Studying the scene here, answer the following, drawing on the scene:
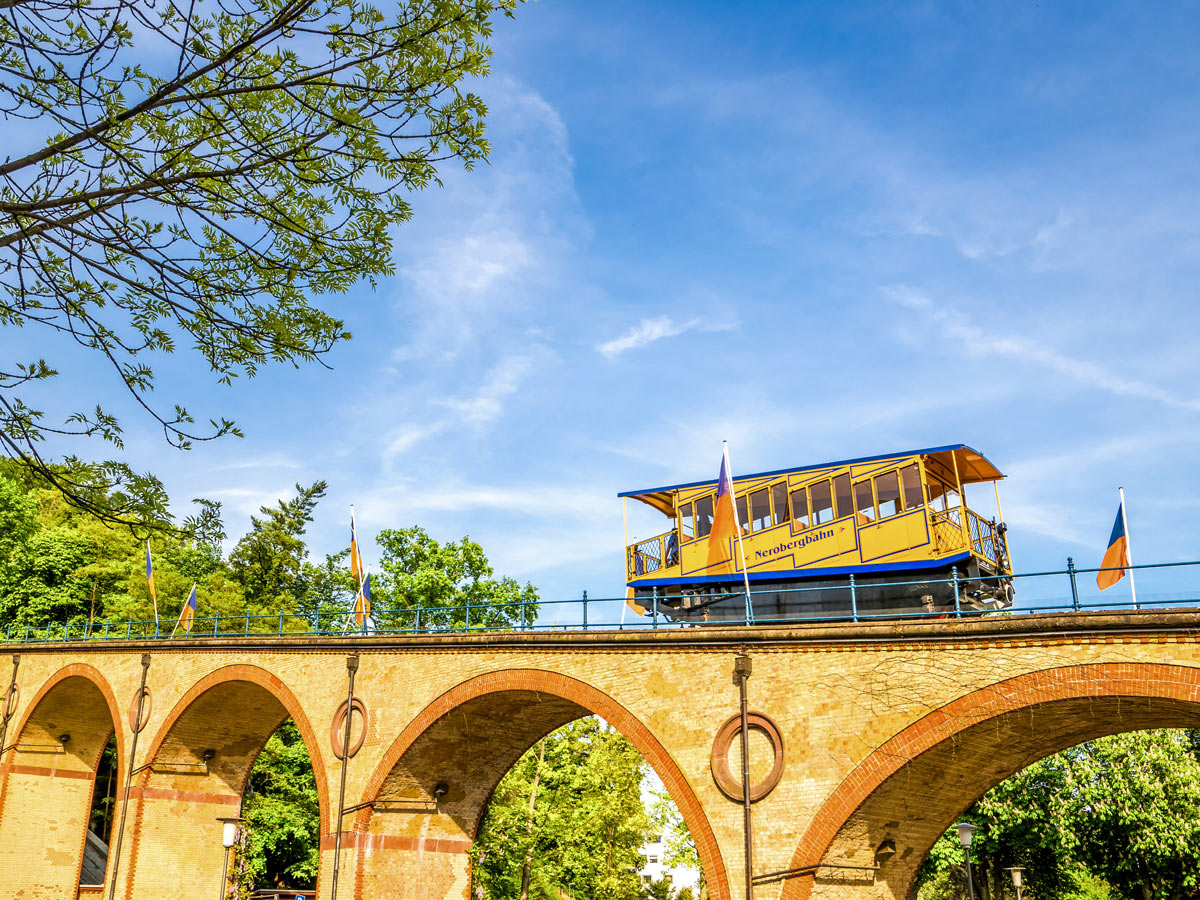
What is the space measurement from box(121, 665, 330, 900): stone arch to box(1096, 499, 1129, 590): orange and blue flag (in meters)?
20.5

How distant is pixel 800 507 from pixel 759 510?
1044mm

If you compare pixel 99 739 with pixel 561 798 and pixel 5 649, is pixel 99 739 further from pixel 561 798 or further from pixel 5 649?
pixel 561 798

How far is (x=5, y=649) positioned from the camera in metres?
34.3

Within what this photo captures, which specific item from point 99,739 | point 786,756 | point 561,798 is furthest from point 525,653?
point 99,739

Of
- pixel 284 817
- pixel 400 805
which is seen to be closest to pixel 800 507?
pixel 400 805

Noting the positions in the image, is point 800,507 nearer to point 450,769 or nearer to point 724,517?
point 724,517

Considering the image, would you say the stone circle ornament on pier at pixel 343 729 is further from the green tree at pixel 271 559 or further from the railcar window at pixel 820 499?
the green tree at pixel 271 559

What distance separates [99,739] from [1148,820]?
3545 cm

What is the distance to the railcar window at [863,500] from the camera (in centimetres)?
1980

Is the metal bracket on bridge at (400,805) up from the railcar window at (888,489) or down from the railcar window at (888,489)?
down

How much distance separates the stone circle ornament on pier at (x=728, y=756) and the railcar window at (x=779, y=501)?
537 cm

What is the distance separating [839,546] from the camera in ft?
65.0

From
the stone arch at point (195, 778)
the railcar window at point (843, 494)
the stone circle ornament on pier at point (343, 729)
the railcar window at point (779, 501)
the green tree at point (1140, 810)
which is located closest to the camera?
the railcar window at point (843, 494)

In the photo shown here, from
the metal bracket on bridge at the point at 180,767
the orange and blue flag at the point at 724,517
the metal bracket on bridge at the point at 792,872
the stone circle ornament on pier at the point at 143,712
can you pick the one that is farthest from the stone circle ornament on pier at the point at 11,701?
the metal bracket on bridge at the point at 792,872
